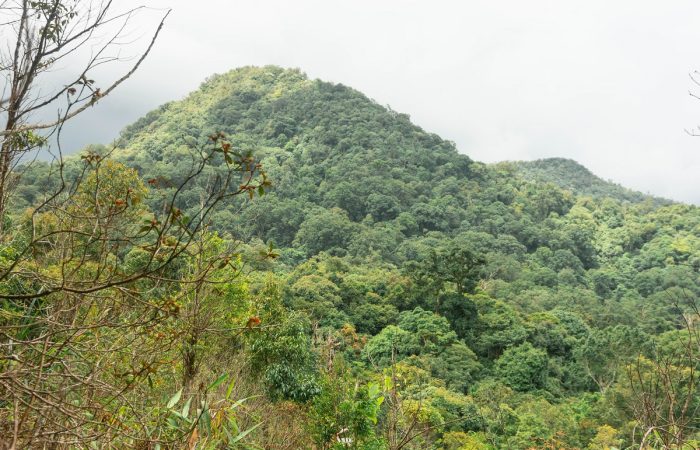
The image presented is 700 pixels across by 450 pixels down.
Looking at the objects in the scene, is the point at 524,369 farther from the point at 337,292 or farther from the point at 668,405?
the point at 668,405

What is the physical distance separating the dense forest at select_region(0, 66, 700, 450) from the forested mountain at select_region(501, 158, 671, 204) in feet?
32.4

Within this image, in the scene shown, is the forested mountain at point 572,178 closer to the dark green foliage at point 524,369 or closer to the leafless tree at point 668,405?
the dark green foliage at point 524,369

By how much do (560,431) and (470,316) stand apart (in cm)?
963

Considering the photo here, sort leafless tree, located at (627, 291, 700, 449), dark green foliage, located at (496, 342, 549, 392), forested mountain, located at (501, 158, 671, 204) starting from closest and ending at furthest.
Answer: leafless tree, located at (627, 291, 700, 449) → dark green foliage, located at (496, 342, 549, 392) → forested mountain, located at (501, 158, 671, 204)

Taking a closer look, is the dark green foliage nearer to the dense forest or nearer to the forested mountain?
the dense forest

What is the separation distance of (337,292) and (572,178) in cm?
7247

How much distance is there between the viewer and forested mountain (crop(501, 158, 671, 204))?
77.8 m

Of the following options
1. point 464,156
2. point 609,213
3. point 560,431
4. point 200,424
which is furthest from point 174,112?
point 200,424

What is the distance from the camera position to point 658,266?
4203 centimetres

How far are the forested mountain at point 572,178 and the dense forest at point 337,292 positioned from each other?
9887 millimetres

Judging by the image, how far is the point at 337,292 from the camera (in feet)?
80.7

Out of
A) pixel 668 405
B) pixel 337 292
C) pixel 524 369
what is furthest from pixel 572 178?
pixel 668 405

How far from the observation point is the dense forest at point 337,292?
216 cm

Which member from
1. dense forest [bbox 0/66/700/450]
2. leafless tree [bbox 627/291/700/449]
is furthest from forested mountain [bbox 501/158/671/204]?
leafless tree [bbox 627/291/700/449]
